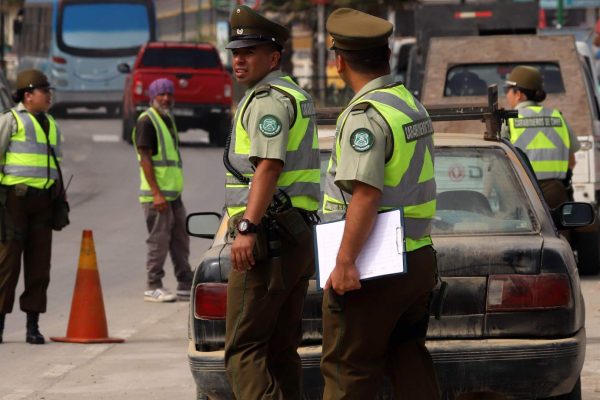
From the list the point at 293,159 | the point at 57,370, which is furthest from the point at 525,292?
the point at 57,370

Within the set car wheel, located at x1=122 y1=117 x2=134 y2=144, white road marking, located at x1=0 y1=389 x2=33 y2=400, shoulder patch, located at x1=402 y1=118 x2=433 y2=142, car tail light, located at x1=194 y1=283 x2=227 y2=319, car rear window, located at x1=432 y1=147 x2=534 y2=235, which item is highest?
shoulder patch, located at x1=402 y1=118 x2=433 y2=142

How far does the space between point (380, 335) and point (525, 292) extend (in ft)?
4.14

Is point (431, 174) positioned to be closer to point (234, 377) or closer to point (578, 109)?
point (234, 377)

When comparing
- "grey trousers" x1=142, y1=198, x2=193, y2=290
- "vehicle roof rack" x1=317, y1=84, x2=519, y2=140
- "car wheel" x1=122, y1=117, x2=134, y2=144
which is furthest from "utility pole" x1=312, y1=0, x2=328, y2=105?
"vehicle roof rack" x1=317, y1=84, x2=519, y2=140

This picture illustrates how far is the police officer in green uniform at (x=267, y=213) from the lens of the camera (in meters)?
6.04

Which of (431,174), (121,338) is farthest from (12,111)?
(431,174)

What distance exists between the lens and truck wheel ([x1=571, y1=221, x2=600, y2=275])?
44.0 feet

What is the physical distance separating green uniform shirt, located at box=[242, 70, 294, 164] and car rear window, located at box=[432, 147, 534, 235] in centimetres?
109

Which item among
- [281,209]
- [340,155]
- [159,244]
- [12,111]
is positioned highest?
[340,155]

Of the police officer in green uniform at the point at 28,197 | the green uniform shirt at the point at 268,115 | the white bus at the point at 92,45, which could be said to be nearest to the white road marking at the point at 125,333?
the police officer in green uniform at the point at 28,197

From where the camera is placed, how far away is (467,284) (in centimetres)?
653

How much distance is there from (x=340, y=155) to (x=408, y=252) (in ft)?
1.33

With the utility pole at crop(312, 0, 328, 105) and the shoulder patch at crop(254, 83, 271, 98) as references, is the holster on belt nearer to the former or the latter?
the shoulder patch at crop(254, 83, 271, 98)

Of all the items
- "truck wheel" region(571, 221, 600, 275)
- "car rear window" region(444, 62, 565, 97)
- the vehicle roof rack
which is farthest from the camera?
"car rear window" region(444, 62, 565, 97)
